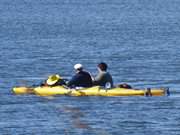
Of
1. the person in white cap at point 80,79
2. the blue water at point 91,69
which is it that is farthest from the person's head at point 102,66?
the blue water at point 91,69

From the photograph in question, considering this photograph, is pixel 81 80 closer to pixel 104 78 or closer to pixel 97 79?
pixel 97 79

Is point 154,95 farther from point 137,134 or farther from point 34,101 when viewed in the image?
point 137,134

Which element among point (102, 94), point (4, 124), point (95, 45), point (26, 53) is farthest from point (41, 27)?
point (4, 124)

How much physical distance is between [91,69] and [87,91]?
9.83 metres

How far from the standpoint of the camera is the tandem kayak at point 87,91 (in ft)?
132

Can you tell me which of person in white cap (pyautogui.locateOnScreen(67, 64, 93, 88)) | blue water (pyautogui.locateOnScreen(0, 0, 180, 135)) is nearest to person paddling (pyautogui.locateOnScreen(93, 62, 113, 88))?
person in white cap (pyautogui.locateOnScreen(67, 64, 93, 88))

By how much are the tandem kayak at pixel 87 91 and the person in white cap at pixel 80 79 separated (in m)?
0.30

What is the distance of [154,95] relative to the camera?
40125 millimetres

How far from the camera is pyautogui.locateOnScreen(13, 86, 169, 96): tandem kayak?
4009cm

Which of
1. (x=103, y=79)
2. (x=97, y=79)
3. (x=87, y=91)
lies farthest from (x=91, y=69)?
(x=87, y=91)

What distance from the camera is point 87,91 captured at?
40.8 meters

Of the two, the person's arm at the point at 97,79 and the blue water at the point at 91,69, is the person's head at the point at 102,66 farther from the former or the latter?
the blue water at the point at 91,69

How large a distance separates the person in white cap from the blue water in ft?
2.67

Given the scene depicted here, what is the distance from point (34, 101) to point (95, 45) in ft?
84.8
